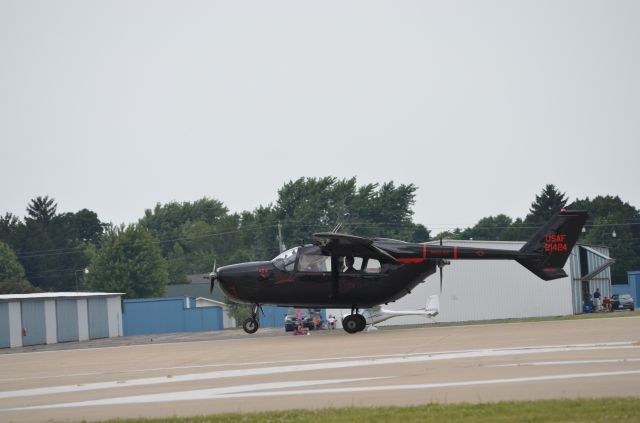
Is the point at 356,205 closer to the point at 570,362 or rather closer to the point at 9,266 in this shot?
the point at 9,266

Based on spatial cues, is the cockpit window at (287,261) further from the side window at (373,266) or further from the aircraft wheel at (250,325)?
the aircraft wheel at (250,325)

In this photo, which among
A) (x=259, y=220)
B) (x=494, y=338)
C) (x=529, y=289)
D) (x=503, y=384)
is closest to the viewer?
(x=503, y=384)

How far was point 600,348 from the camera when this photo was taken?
2472cm

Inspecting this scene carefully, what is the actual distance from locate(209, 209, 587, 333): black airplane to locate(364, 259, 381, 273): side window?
1.4 inches

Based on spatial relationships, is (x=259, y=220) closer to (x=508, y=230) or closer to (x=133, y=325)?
(x=508, y=230)

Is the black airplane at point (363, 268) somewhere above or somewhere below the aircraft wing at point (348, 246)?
below

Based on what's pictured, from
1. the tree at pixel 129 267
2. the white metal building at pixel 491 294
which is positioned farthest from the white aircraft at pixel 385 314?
the tree at pixel 129 267

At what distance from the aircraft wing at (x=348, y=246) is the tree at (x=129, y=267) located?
6521cm

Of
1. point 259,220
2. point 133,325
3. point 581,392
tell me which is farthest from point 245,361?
point 259,220

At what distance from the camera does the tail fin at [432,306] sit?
164 feet

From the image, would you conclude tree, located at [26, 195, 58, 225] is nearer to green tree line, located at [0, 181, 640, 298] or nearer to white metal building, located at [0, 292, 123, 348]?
green tree line, located at [0, 181, 640, 298]

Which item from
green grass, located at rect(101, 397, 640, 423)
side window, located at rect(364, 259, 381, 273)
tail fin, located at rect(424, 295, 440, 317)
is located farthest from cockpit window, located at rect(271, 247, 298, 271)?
tail fin, located at rect(424, 295, 440, 317)

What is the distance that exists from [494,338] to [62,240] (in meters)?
107

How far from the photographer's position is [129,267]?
93.8 meters
